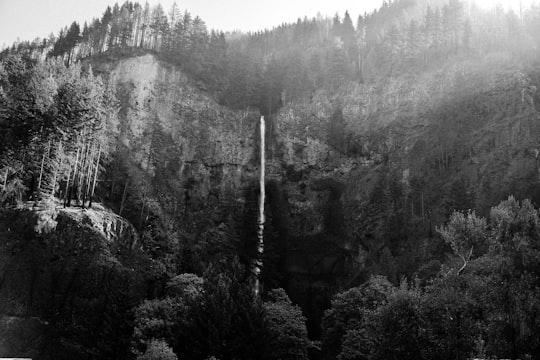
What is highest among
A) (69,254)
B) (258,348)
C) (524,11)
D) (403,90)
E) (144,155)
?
(524,11)

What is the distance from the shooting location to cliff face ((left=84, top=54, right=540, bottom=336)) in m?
60.1

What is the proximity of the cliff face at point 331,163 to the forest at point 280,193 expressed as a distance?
0.89 feet

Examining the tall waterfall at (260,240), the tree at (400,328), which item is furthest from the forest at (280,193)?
the tall waterfall at (260,240)

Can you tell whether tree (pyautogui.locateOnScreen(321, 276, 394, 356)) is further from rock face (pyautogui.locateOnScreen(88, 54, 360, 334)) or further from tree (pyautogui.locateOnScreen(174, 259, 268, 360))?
rock face (pyautogui.locateOnScreen(88, 54, 360, 334))

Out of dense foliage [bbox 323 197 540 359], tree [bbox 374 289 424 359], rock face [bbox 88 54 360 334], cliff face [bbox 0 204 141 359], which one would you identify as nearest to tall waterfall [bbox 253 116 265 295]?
rock face [bbox 88 54 360 334]

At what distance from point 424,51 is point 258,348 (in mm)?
55506

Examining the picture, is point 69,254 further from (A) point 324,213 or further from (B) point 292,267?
(A) point 324,213

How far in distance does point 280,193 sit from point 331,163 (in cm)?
829

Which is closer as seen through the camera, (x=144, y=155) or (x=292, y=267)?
(x=292, y=267)

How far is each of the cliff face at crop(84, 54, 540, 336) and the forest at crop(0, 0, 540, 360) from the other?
271 millimetres

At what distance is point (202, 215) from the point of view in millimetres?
71562

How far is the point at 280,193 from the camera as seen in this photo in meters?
74.6

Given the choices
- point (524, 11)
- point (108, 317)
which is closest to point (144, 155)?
point (108, 317)

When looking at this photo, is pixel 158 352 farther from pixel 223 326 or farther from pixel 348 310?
pixel 348 310
